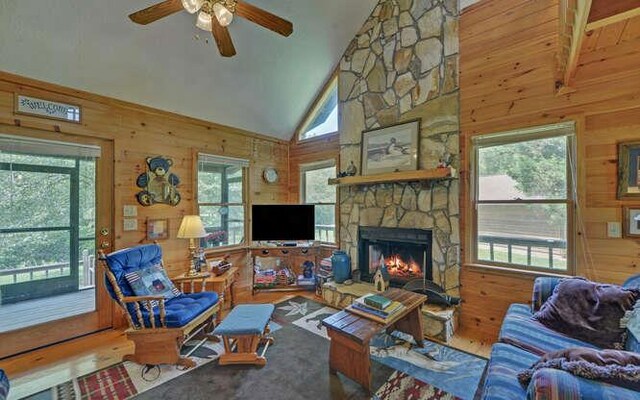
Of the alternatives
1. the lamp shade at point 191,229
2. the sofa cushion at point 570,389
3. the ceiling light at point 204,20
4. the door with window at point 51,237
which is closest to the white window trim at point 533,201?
the sofa cushion at point 570,389

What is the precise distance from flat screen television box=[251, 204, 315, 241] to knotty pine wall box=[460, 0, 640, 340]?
2.23 m

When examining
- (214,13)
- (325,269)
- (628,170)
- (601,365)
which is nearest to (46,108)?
(214,13)

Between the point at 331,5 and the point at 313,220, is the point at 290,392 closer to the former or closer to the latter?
the point at 313,220

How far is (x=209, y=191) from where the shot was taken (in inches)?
166

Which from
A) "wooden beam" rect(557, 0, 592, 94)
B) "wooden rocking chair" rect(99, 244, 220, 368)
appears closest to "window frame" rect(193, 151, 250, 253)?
"wooden rocking chair" rect(99, 244, 220, 368)

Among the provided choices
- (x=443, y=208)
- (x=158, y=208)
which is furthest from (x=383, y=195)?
(x=158, y=208)

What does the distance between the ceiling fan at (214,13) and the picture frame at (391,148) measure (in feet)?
6.23

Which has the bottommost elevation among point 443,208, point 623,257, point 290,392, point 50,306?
point 290,392

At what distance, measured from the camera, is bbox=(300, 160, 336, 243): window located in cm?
458

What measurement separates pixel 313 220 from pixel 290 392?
2547mm

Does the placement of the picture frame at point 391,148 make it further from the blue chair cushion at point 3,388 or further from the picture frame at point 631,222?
the blue chair cushion at point 3,388

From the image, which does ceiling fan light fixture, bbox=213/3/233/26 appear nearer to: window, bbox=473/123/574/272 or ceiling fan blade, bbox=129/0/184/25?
ceiling fan blade, bbox=129/0/184/25

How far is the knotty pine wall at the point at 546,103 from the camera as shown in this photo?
2.27 m

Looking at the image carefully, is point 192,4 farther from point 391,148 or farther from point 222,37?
point 391,148
